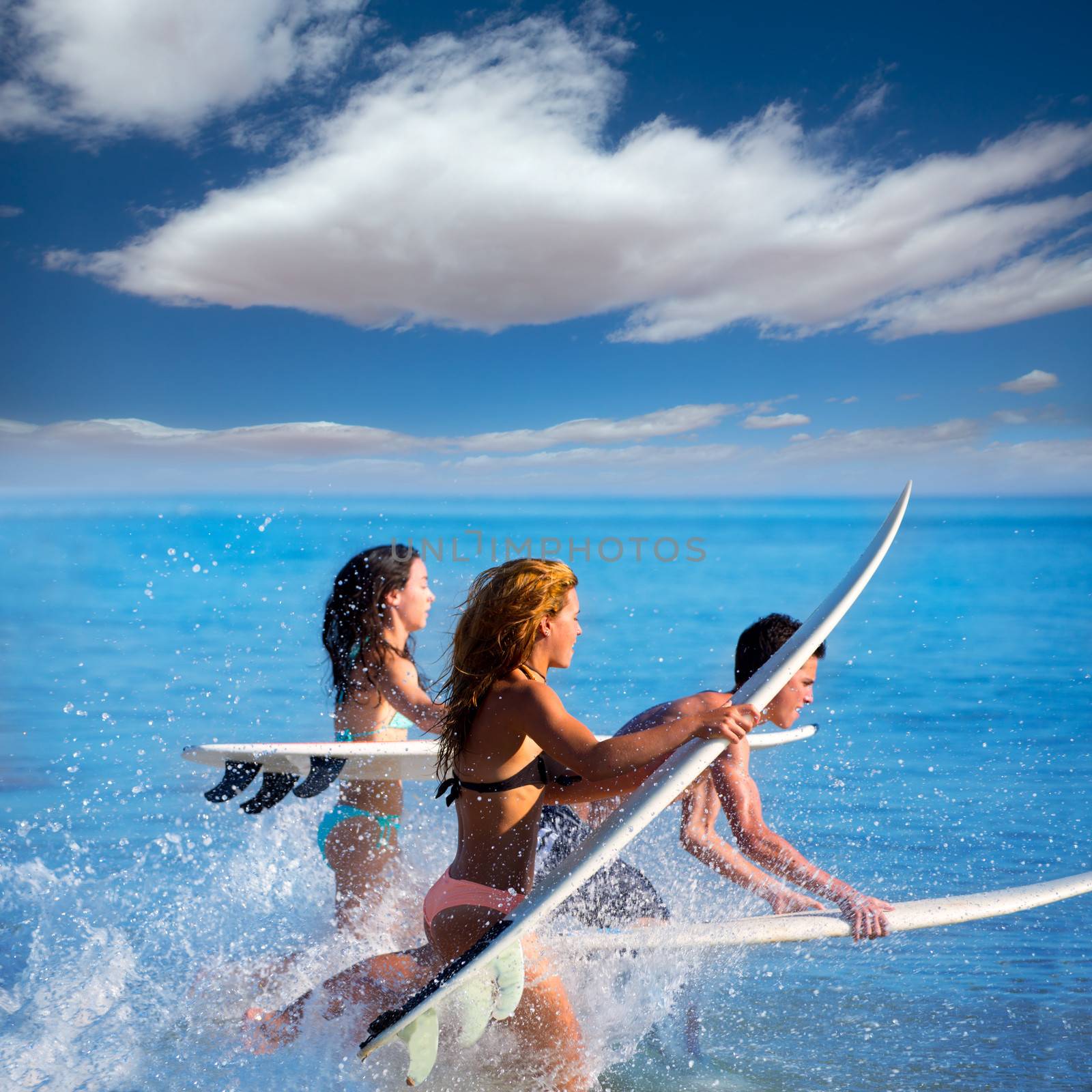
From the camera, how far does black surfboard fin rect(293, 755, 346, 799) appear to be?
138 inches

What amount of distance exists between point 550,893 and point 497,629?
2.02 feet

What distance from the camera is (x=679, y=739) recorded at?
7.93 feet

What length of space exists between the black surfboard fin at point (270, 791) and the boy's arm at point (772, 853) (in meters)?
1.50

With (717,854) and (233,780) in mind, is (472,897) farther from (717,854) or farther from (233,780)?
(233,780)

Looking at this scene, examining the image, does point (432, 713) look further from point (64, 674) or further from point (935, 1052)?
point (64, 674)

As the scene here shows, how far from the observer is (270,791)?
12.2 ft

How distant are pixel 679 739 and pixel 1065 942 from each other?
2615mm

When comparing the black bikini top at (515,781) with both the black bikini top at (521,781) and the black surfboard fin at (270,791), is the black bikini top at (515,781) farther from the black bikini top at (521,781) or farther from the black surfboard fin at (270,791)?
the black surfboard fin at (270,791)

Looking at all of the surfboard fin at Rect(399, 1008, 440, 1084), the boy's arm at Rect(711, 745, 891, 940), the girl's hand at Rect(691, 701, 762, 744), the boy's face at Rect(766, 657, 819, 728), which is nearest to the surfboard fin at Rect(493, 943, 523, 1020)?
the surfboard fin at Rect(399, 1008, 440, 1084)

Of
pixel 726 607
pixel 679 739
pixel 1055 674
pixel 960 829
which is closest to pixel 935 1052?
pixel 679 739

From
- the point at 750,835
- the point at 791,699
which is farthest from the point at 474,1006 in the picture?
the point at 791,699

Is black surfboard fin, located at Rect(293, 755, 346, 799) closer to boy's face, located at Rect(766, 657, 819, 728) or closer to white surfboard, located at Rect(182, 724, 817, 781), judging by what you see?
white surfboard, located at Rect(182, 724, 817, 781)

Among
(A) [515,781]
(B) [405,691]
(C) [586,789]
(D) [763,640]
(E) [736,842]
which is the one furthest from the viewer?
(B) [405,691]

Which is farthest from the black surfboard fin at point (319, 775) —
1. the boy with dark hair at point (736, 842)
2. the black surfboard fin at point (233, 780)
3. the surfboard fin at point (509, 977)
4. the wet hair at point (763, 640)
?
the wet hair at point (763, 640)
